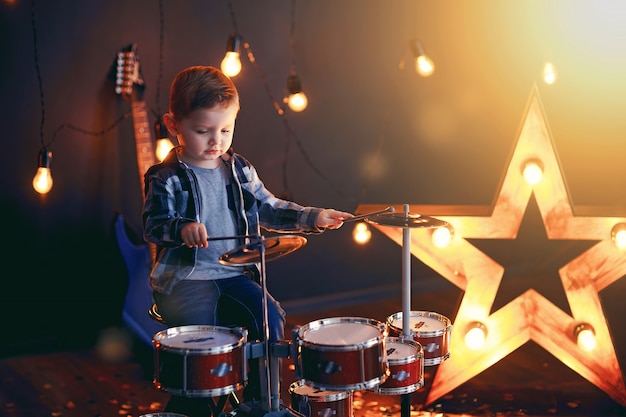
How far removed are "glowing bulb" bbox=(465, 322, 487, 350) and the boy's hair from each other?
1465 millimetres

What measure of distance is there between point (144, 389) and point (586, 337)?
1.94 meters

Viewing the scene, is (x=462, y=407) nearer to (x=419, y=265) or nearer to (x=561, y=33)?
(x=419, y=265)

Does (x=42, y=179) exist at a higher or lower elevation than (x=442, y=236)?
higher

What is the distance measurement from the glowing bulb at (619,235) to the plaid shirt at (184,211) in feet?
4.31

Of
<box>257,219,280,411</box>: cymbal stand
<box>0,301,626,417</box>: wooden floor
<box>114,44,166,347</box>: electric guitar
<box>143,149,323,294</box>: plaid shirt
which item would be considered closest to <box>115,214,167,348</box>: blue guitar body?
<box>114,44,166,347</box>: electric guitar

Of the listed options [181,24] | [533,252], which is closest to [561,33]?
[533,252]

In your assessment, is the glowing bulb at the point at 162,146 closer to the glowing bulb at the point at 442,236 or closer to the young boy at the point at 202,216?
the young boy at the point at 202,216

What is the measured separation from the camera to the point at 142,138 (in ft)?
13.0

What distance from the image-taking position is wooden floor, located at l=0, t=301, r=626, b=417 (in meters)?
3.34

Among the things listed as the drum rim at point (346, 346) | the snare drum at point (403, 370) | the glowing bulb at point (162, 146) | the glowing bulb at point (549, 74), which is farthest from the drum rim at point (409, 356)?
the glowing bulb at point (549, 74)

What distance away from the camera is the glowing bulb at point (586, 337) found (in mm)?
3277

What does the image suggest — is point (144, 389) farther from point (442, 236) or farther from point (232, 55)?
point (232, 55)

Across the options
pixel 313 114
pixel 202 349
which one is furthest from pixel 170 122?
pixel 313 114

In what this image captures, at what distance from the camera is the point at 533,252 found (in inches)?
229
